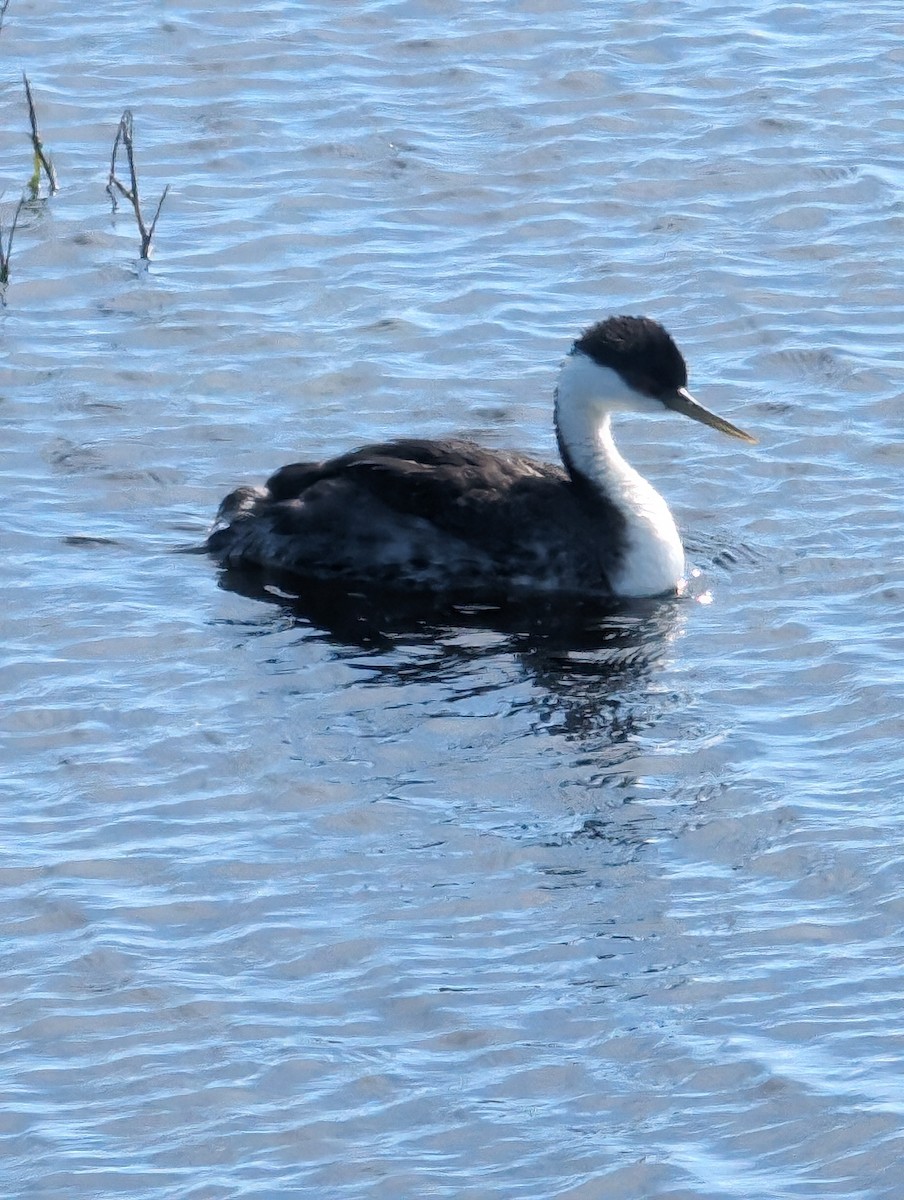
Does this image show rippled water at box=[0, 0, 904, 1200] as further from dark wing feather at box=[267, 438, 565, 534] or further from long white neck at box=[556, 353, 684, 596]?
dark wing feather at box=[267, 438, 565, 534]

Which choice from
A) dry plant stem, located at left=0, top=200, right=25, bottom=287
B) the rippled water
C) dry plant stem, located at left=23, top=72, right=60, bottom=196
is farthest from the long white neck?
dry plant stem, located at left=23, top=72, right=60, bottom=196

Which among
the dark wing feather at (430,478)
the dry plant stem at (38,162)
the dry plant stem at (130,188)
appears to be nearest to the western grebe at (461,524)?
the dark wing feather at (430,478)

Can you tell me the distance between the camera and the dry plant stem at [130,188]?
14172mm

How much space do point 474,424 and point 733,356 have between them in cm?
162

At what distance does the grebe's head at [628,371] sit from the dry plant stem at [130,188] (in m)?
3.15

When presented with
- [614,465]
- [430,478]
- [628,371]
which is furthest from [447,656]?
[628,371]

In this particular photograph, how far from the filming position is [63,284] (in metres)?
14.2

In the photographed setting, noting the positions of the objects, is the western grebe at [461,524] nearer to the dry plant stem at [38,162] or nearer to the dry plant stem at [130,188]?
the dry plant stem at [130,188]

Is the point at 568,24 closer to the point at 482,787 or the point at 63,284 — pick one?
the point at 63,284

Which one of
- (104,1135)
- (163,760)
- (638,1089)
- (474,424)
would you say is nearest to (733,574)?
(474,424)

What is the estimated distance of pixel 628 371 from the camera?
1170 centimetres

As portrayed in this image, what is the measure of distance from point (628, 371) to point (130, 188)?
450 centimetres

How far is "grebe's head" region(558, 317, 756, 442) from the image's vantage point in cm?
1167

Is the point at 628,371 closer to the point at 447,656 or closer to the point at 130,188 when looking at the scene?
the point at 447,656
